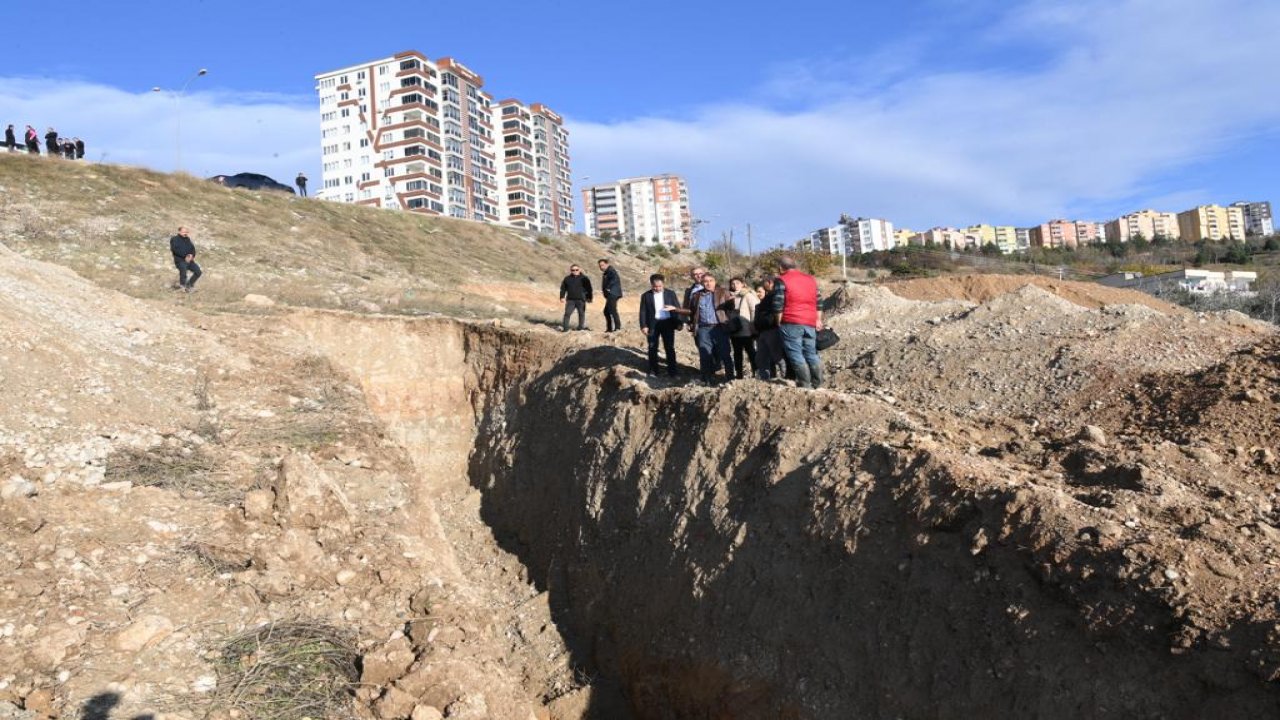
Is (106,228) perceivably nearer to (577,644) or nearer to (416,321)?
(416,321)

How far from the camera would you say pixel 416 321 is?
48.8 feet

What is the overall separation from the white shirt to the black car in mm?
27356

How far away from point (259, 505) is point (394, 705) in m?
2.62

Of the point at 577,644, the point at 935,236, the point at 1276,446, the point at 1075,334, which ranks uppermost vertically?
the point at 935,236

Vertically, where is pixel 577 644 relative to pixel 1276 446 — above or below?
below

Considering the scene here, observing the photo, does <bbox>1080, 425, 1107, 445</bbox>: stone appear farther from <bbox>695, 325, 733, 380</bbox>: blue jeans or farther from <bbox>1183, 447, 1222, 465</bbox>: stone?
<bbox>695, 325, 733, 380</bbox>: blue jeans

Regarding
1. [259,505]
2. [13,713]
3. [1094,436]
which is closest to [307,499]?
[259,505]

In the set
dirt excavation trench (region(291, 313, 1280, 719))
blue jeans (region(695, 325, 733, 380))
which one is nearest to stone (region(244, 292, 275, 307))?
dirt excavation trench (region(291, 313, 1280, 719))

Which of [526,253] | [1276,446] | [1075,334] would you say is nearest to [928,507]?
[1276,446]

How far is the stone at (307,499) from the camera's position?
7.96 m

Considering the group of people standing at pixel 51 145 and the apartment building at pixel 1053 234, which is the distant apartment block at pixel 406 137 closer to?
the group of people standing at pixel 51 145

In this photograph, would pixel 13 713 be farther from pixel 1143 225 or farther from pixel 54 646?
pixel 1143 225

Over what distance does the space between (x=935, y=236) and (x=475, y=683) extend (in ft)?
327

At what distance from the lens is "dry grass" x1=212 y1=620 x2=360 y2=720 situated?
19.2ft
